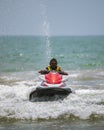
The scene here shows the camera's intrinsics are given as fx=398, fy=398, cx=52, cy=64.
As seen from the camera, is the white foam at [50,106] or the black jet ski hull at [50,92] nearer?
the white foam at [50,106]

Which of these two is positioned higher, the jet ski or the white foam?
the jet ski

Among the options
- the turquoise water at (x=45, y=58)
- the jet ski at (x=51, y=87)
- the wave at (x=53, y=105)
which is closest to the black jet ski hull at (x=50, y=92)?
the jet ski at (x=51, y=87)

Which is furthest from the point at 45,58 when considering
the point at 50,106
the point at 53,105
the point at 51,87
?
the point at 50,106

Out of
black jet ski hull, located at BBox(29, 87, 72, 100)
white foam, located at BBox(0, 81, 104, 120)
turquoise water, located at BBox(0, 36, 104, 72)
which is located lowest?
white foam, located at BBox(0, 81, 104, 120)

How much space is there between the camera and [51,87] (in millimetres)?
13422

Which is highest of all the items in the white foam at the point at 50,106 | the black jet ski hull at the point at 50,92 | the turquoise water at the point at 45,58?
the turquoise water at the point at 45,58

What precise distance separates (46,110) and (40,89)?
1.46 metres

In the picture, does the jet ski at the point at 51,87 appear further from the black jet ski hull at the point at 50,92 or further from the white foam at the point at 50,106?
the white foam at the point at 50,106

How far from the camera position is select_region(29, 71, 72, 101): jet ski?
528 inches

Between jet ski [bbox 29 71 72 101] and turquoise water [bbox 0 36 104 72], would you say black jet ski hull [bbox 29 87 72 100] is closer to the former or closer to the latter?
Result: jet ski [bbox 29 71 72 101]

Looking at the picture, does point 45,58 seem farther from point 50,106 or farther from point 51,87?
point 50,106

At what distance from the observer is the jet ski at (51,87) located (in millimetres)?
13406

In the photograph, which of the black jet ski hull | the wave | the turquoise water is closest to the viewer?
the wave

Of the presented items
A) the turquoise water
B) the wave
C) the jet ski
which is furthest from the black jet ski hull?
the turquoise water
